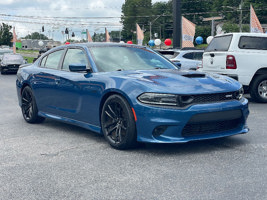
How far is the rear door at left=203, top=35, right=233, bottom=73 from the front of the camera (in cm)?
976

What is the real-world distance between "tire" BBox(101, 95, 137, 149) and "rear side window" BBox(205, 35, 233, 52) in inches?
215

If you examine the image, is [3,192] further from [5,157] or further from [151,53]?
[151,53]

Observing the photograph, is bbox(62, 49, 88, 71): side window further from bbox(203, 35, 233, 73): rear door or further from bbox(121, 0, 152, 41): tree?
bbox(121, 0, 152, 41): tree

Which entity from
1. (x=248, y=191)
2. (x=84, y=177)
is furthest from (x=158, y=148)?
(x=248, y=191)

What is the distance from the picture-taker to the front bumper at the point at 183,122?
4555 millimetres

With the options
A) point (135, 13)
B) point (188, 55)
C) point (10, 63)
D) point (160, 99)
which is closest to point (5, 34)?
point (135, 13)

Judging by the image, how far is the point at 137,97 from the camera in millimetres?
4715

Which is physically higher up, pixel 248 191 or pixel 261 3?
pixel 261 3

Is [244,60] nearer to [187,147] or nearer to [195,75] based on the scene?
[195,75]

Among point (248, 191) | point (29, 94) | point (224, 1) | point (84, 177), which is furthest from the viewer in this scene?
point (224, 1)

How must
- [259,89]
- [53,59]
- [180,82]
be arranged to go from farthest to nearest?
1. [259,89]
2. [53,59]
3. [180,82]

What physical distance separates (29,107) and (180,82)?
11.4 ft

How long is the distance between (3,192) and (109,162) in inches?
50.8

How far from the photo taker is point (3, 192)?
3.60 metres
